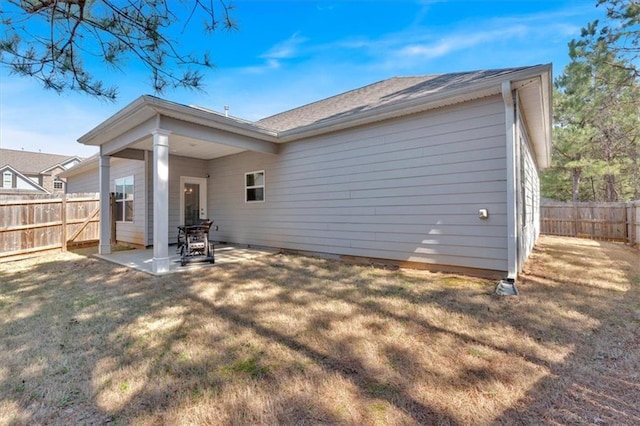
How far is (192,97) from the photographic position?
344 cm

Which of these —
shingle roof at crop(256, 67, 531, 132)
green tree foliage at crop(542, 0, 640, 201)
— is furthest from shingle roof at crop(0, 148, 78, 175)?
green tree foliage at crop(542, 0, 640, 201)

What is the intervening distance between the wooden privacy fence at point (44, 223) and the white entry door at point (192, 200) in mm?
2704

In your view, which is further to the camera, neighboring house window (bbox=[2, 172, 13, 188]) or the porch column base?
neighboring house window (bbox=[2, 172, 13, 188])

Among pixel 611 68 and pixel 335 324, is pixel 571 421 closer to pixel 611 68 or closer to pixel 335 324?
pixel 335 324

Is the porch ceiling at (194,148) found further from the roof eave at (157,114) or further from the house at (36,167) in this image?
the house at (36,167)

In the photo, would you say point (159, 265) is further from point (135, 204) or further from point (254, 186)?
point (135, 204)

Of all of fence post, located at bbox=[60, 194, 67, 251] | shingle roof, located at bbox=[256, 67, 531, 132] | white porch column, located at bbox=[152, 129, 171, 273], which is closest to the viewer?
white porch column, located at bbox=[152, 129, 171, 273]

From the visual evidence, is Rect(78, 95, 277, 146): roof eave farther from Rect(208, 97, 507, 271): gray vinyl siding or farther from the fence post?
the fence post

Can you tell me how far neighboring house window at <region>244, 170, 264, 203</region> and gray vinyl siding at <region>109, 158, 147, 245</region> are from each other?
9.60ft

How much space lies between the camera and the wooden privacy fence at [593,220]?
10602 mm

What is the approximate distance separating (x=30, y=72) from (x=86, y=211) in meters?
7.69

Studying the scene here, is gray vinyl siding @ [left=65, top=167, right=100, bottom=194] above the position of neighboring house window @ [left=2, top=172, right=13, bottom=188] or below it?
below

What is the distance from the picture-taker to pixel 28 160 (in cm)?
2588

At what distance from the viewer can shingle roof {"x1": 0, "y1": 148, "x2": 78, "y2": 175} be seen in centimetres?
2494
